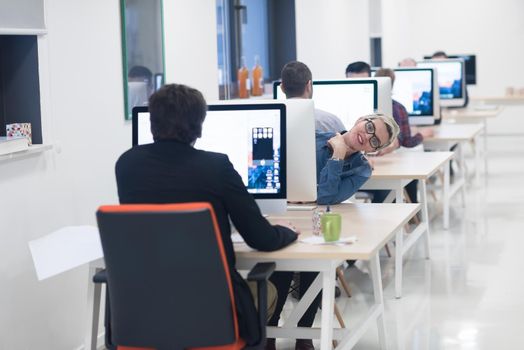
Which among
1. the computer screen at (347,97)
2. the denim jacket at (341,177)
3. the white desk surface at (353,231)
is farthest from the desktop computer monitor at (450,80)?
the white desk surface at (353,231)

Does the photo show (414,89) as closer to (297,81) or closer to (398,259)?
(398,259)

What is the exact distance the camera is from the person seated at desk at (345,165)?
381cm

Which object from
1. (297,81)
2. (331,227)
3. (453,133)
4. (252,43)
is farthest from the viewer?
(252,43)

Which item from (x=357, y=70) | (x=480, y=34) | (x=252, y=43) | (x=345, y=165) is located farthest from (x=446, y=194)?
(x=480, y=34)

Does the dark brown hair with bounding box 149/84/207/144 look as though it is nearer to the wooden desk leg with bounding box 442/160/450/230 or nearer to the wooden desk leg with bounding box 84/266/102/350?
the wooden desk leg with bounding box 84/266/102/350

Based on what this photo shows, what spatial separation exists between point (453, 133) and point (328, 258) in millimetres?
4756

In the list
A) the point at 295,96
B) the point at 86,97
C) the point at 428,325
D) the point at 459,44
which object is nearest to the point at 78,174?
the point at 86,97

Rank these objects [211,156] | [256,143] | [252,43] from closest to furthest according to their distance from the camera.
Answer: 1. [211,156]
2. [256,143]
3. [252,43]

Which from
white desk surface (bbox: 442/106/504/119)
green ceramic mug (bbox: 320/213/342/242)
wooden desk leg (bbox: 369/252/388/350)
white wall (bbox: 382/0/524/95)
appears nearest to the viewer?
green ceramic mug (bbox: 320/213/342/242)

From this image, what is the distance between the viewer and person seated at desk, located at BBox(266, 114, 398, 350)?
3.81m

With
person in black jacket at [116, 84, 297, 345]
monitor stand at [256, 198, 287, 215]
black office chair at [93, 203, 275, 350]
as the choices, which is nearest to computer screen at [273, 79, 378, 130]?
monitor stand at [256, 198, 287, 215]

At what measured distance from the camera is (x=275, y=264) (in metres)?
2.99

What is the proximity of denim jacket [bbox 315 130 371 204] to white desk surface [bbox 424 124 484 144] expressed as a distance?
3.31 meters

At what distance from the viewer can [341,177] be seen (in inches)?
154
